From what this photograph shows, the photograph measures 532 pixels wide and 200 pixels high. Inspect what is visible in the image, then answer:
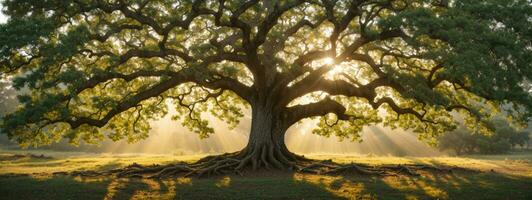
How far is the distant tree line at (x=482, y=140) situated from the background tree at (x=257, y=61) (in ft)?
113

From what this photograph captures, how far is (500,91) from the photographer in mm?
18000

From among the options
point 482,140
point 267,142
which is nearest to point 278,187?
point 267,142

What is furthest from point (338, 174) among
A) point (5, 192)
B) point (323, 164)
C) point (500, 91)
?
point (5, 192)

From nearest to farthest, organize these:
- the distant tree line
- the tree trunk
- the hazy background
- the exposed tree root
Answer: the exposed tree root → the tree trunk → the distant tree line → the hazy background

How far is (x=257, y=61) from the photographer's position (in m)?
28.7

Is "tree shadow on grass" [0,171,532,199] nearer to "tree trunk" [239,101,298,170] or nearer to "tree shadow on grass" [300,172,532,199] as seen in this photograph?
"tree shadow on grass" [300,172,532,199]

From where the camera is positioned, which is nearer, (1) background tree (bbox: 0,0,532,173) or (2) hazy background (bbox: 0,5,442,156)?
(1) background tree (bbox: 0,0,532,173)

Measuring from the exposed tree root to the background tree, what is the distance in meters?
0.22

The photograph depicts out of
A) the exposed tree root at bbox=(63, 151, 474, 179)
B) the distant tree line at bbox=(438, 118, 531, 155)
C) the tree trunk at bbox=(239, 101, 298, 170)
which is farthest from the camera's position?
the distant tree line at bbox=(438, 118, 531, 155)

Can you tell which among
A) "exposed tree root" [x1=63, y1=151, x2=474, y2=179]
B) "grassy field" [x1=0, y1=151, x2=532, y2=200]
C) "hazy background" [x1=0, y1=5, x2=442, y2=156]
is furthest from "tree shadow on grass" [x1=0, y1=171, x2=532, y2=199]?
"hazy background" [x1=0, y1=5, x2=442, y2=156]

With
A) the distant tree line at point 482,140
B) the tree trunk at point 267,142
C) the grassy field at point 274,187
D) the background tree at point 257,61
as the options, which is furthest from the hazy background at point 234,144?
the grassy field at point 274,187

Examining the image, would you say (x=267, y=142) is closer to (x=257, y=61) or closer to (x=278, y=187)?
Answer: (x=257, y=61)

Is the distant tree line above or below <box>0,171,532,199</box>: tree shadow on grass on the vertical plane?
above

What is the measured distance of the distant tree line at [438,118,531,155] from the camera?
64.9m
